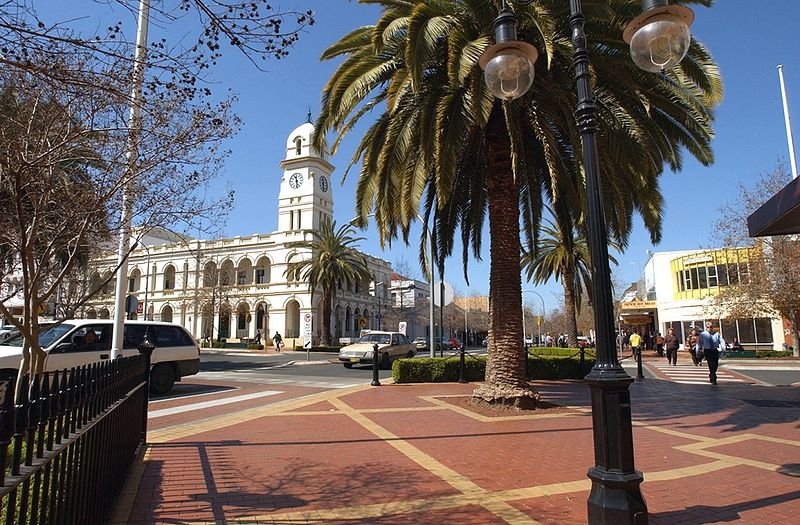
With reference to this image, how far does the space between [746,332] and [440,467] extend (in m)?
42.1

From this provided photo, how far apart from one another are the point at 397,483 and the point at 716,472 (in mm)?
3759

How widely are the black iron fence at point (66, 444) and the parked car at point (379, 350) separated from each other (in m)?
18.4

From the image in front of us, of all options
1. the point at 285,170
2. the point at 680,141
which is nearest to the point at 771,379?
the point at 680,141

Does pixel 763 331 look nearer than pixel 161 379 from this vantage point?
No

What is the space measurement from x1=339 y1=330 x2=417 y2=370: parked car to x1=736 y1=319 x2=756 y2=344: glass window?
26929 mm

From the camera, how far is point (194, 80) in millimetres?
4781

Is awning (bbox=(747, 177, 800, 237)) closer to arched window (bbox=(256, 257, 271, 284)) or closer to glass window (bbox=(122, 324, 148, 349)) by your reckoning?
glass window (bbox=(122, 324, 148, 349))

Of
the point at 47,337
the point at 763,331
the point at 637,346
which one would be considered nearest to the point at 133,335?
the point at 47,337

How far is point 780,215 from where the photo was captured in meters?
8.33

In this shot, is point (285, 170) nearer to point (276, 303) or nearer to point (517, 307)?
point (276, 303)

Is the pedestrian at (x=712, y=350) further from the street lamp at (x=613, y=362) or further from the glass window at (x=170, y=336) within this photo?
the glass window at (x=170, y=336)

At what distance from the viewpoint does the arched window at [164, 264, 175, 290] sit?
207ft

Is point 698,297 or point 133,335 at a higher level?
point 698,297

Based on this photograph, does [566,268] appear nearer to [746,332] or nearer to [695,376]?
[695,376]
